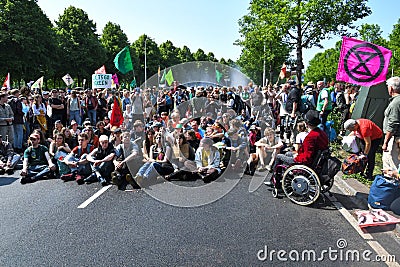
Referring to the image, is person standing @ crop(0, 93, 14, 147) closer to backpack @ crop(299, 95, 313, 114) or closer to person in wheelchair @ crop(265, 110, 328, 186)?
person in wheelchair @ crop(265, 110, 328, 186)

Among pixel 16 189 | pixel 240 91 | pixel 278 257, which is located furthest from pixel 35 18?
pixel 278 257

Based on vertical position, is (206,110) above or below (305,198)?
above

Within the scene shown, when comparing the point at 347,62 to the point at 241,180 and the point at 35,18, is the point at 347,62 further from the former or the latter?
the point at 35,18

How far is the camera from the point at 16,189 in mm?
6641

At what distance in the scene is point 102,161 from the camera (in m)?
7.16

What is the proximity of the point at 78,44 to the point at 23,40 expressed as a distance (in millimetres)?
9550

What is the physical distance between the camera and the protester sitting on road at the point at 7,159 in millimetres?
7961

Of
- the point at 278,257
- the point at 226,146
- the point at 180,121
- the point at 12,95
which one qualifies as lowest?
the point at 278,257

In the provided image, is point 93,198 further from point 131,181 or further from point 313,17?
point 313,17

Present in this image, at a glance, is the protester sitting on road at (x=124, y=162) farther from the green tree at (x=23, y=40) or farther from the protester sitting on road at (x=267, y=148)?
the green tree at (x=23, y=40)

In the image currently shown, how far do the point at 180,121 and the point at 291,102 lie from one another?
3944 millimetres

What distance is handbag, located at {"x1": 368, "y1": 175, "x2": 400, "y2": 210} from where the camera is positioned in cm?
484

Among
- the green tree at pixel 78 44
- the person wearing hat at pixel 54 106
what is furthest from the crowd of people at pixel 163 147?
the green tree at pixel 78 44

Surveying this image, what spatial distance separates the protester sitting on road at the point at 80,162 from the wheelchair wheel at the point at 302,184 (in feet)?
13.6
